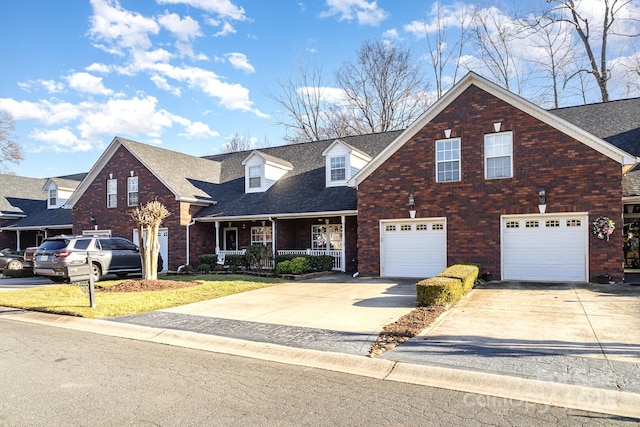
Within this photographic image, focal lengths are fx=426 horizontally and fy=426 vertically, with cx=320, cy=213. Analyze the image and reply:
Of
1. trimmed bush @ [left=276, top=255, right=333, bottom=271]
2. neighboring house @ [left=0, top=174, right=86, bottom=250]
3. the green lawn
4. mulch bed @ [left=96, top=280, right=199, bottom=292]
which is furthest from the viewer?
neighboring house @ [left=0, top=174, right=86, bottom=250]

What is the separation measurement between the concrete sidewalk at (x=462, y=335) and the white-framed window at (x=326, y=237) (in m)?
7.61

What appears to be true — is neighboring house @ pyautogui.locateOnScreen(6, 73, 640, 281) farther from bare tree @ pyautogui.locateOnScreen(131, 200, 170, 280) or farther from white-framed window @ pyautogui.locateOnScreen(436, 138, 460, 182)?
bare tree @ pyautogui.locateOnScreen(131, 200, 170, 280)

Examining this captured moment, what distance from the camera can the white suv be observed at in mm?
14613

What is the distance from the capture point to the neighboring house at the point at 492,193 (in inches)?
514

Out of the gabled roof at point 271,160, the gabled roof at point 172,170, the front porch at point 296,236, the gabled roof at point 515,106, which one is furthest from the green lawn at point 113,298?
the gabled roof at point 271,160

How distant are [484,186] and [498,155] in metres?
1.14

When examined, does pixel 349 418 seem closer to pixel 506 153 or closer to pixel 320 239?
pixel 506 153

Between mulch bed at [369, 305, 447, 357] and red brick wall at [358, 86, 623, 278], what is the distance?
6200 mm

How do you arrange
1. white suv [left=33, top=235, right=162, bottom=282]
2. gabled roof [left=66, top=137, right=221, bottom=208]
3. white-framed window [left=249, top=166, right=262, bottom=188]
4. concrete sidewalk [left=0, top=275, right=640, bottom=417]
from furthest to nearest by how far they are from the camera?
white-framed window [left=249, top=166, right=262, bottom=188], gabled roof [left=66, top=137, right=221, bottom=208], white suv [left=33, top=235, right=162, bottom=282], concrete sidewalk [left=0, top=275, right=640, bottom=417]

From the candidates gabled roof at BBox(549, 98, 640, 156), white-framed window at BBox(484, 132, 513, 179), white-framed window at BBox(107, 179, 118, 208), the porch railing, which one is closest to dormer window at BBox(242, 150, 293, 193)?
the porch railing

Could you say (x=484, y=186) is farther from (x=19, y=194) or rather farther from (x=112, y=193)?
(x=19, y=194)

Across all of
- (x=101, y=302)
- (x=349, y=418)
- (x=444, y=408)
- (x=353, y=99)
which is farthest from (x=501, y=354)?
→ (x=353, y=99)

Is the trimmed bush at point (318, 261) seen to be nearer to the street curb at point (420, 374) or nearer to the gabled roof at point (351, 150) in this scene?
the gabled roof at point (351, 150)

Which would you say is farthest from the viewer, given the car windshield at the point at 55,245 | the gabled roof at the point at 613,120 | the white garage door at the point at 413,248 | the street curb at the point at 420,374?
the gabled roof at the point at 613,120
